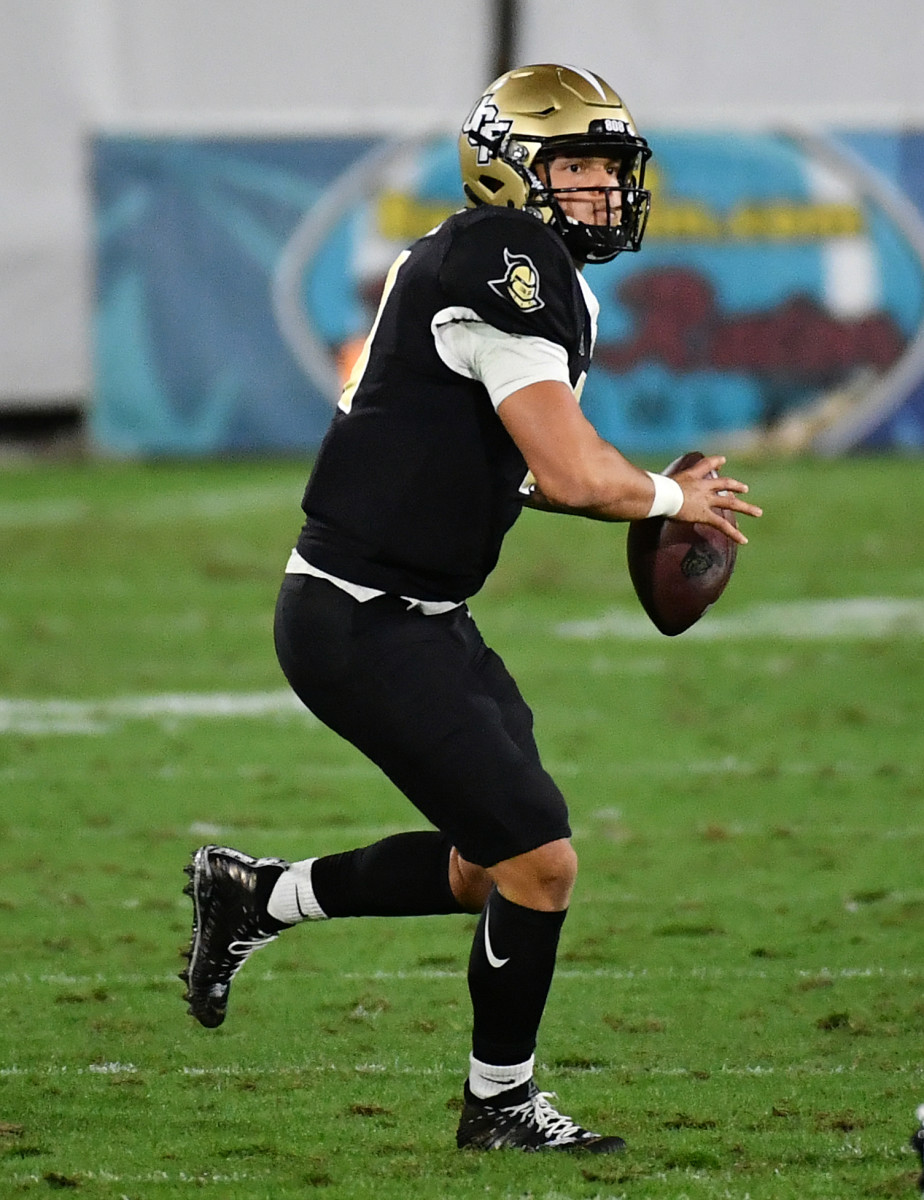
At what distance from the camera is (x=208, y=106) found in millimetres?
17641

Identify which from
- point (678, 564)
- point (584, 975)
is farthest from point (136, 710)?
point (678, 564)

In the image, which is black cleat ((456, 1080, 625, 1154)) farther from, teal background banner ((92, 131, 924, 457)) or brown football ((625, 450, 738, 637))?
teal background banner ((92, 131, 924, 457))

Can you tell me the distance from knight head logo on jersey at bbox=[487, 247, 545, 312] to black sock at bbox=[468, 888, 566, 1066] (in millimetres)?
1005

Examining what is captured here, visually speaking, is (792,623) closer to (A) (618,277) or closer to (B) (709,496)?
(A) (618,277)

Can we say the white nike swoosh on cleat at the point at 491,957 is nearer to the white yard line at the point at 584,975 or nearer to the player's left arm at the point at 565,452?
the player's left arm at the point at 565,452

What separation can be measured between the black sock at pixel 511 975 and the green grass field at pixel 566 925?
0.20 meters

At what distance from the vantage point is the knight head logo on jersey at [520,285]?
317 centimetres

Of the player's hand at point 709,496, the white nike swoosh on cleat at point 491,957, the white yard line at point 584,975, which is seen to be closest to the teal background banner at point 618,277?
the white yard line at point 584,975

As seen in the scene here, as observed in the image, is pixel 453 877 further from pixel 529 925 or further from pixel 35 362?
pixel 35 362

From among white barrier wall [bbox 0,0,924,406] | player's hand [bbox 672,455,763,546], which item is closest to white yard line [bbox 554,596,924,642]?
player's hand [bbox 672,455,763,546]

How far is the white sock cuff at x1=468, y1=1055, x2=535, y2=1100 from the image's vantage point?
3377mm

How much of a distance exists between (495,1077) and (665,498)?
1030mm

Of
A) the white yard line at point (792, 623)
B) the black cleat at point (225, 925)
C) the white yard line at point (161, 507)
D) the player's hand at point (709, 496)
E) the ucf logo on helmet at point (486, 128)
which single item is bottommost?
the white yard line at point (161, 507)

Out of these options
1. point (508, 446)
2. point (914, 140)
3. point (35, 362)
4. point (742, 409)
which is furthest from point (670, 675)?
point (35, 362)
